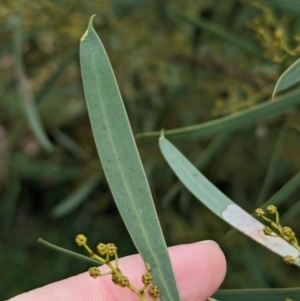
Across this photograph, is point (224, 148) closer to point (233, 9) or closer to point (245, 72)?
point (245, 72)

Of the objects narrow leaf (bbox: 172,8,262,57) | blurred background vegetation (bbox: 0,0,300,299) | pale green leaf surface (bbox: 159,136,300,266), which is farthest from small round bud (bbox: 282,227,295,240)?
narrow leaf (bbox: 172,8,262,57)

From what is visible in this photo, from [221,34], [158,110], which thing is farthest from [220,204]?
[158,110]

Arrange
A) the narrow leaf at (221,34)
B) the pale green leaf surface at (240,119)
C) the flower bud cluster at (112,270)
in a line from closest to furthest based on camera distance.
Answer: the flower bud cluster at (112,270) < the pale green leaf surface at (240,119) < the narrow leaf at (221,34)

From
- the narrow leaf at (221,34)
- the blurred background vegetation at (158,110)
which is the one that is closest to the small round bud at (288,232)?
the blurred background vegetation at (158,110)

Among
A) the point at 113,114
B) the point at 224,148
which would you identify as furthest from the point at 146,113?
the point at 113,114

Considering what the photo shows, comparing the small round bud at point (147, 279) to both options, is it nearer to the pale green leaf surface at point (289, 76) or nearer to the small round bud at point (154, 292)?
the small round bud at point (154, 292)

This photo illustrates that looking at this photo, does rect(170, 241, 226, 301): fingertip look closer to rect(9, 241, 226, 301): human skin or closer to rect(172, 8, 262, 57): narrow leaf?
rect(9, 241, 226, 301): human skin
